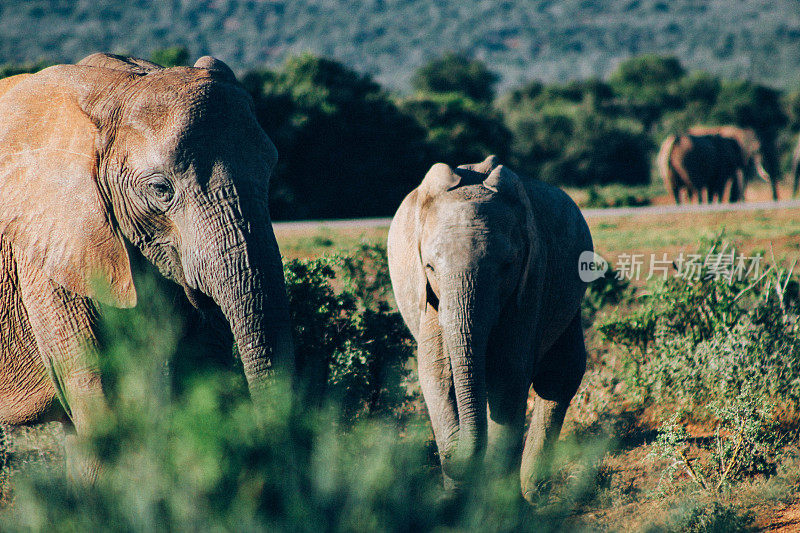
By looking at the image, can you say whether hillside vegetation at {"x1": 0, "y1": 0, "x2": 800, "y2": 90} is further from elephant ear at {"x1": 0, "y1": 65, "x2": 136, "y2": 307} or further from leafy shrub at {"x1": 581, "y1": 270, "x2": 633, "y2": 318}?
elephant ear at {"x1": 0, "y1": 65, "x2": 136, "y2": 307}

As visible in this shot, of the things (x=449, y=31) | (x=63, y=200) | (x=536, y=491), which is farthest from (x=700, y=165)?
(x=449, y=31)

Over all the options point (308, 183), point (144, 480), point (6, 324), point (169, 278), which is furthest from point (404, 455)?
point (308, 183)

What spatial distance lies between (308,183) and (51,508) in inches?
840

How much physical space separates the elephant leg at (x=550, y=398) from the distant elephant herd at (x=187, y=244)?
3.19 feet

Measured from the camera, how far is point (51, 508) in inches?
106

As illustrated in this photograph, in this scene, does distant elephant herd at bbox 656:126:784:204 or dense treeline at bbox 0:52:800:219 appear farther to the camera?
dense treeline at bbox 0:52:800:219

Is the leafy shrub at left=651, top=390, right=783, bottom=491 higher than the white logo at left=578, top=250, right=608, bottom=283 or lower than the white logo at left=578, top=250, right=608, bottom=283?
lower

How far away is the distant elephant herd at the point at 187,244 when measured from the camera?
363 cm

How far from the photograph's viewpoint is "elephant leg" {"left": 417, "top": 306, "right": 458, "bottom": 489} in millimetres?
4680

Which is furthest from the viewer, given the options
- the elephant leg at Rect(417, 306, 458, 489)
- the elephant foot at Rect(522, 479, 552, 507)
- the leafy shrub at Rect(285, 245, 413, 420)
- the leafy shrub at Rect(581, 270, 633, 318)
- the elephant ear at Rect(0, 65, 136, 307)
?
the leafy shrub at Rect(581, 270, 633, 318)

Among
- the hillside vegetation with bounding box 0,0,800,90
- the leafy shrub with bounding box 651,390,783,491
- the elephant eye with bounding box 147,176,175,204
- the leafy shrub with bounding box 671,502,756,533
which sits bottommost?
the hillside vegetation with bounding box 0,0,800,90

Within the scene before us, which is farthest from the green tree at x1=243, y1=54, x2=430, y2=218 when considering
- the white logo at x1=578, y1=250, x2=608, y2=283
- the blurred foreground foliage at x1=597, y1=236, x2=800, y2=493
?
the white logo at x1=578, y1=250, x2=608, y2=283

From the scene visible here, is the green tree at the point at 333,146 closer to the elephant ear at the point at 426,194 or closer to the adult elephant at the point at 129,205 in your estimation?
the elephant ear at the point at 426,194

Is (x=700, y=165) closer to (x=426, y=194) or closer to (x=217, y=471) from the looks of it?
(x=426, y=194)
